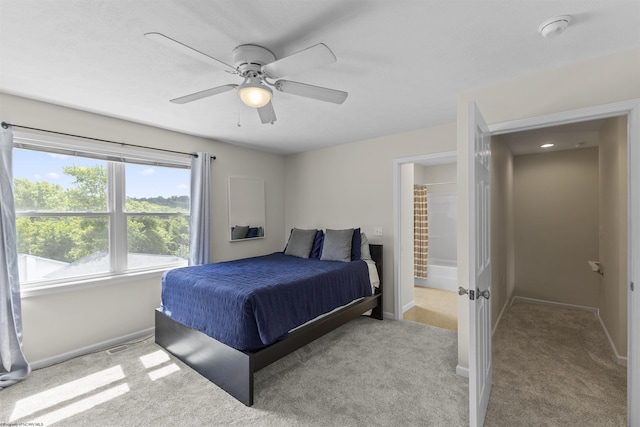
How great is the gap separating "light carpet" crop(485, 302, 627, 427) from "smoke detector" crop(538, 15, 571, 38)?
2380 millimetres

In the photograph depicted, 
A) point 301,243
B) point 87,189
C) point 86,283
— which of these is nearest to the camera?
point 86,283

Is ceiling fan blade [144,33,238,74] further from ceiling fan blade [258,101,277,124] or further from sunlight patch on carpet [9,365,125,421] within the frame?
sunlight patch on carpet [9,365,125,421]

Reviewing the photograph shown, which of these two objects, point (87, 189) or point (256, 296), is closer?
point (256, 296)

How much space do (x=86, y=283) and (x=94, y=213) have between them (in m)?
0.72

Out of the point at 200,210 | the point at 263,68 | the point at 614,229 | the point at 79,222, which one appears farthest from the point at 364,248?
the point at 79,222

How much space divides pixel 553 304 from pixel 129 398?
5288 millimetres

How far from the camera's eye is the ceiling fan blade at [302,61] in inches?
57.3

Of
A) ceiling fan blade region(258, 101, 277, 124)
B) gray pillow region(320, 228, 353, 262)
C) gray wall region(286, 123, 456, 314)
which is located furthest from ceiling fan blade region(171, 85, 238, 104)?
gray wall region(286, 123, 456, 314)

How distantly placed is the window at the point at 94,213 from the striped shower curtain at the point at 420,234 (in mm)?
3998

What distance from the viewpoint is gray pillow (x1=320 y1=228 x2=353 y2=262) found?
11.8ft

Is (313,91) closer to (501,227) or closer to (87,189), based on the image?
(87,189)

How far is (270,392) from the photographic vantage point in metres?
2.21

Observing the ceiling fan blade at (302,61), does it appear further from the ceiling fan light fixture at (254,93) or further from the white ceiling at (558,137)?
the white ceiling at (558,137)

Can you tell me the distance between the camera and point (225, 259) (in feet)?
13.5
